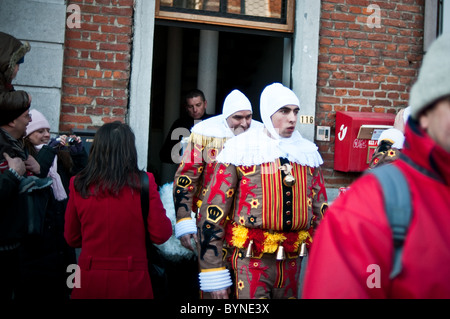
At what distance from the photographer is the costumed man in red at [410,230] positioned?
118 centimetres

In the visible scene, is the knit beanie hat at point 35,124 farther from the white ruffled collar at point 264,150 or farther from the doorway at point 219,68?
the doorway at point 219,68

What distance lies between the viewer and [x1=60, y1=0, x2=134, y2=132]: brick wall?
475 centimetres

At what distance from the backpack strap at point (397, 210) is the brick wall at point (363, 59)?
13.7 feet

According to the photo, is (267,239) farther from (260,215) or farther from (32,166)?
(32,166)

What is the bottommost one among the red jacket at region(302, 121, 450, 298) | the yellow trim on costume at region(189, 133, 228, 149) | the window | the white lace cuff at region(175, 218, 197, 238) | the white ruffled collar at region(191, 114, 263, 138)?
the white lace cuff at region(175, 218, 197, 238)

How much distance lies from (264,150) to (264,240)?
0.56 m

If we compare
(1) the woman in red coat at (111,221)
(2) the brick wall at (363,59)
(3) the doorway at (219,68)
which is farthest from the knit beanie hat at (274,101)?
(3) the doorway at (219,68)

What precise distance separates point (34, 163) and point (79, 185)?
42 cm

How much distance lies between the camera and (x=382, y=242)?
1.18 meters

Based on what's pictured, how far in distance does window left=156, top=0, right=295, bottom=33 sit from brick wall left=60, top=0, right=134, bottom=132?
48 cm

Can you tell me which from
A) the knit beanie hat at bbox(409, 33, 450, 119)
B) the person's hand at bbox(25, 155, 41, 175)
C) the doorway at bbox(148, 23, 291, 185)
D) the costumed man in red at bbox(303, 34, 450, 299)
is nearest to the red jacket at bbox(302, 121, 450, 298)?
the costumed man in red at bbox(303, 34, 450, 299)

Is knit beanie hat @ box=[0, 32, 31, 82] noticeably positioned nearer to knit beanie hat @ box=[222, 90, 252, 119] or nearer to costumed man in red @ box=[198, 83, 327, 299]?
costumed man in red @ box=[198, 83, 327, 299]

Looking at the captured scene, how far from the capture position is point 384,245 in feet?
3.87
